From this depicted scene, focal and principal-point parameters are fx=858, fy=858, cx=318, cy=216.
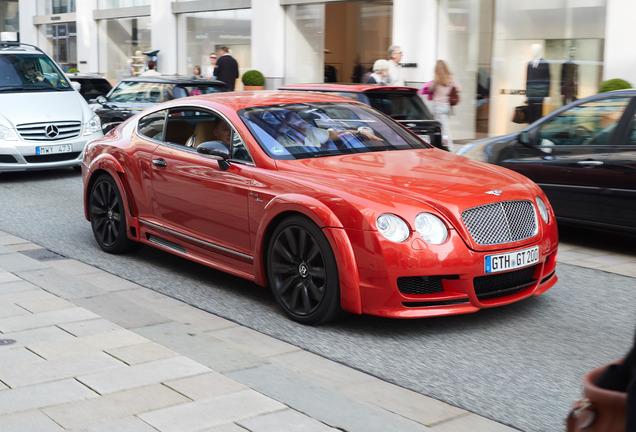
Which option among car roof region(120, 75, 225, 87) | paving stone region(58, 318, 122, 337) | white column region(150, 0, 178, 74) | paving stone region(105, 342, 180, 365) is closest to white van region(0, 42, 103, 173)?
car roof region(120, 75, 225, 87)

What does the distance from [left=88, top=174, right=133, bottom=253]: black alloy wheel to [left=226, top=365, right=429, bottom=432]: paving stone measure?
10.5ft

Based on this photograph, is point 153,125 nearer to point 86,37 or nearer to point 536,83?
point 536,83

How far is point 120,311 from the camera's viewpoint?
5668 mm

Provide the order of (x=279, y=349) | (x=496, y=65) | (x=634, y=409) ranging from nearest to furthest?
(x=634, y=409)
(x=279, y=349)
(x=496, y=65)

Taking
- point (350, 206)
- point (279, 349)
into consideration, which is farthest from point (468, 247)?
point (279, 349)

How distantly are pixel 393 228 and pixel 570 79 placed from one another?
1174 centimetres

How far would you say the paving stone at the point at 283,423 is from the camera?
143 inches

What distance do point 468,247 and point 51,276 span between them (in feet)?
11.2

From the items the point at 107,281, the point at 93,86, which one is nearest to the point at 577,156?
the point at 107,281

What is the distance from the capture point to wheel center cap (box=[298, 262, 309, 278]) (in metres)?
5.33

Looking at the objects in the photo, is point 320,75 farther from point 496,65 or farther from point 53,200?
point 53,200

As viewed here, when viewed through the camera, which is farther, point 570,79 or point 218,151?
point 570,79

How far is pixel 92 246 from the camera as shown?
26.1ft

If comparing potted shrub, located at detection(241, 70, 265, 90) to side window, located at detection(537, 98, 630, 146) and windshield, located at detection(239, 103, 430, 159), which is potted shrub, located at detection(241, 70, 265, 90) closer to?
side window, located at detection(537, 98, 630, 146)
